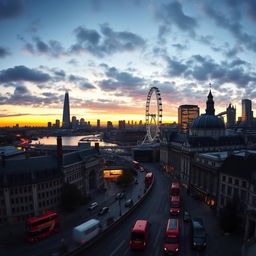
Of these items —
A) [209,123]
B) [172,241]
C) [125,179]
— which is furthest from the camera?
[209,123]

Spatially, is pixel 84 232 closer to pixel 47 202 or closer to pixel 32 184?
pixel 47 202

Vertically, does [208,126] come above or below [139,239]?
above

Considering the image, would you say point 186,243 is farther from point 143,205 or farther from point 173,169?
point 173,169

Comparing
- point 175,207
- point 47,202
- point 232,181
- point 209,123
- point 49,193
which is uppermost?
point 209,123

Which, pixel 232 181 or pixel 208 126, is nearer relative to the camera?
pixel 232 181

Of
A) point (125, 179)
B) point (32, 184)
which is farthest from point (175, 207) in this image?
point (32, 184)

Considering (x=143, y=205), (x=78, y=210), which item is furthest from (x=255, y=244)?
(x=78, y=210)

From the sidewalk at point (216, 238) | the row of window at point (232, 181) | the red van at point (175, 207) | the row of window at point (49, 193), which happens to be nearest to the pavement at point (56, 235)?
the row of window at point (49, 193)
